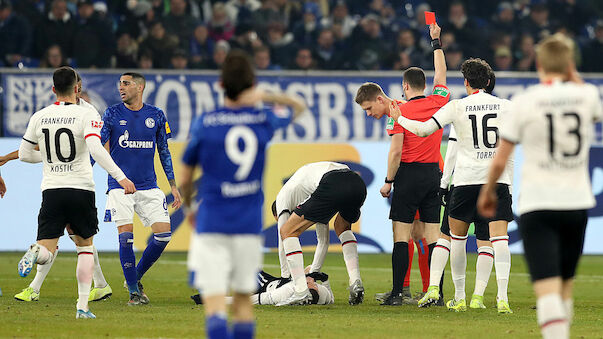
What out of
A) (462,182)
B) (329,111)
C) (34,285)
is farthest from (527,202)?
(329,111)

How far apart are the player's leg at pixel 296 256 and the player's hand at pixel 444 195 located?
1.33 metres

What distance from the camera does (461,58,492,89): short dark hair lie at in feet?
31.3

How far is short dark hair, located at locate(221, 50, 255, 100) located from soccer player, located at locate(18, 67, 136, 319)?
3013 mm

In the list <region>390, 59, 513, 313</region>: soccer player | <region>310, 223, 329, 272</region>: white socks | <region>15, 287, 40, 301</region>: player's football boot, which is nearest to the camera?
<region>390, 59, 513, 313</region>: soccer player

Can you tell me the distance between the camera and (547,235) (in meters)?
5.84

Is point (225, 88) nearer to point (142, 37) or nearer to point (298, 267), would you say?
point (298, 267)

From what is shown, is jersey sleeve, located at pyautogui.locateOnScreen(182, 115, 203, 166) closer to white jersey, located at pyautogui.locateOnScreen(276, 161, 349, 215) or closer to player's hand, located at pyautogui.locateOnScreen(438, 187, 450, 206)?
white jersey, located at pyautogui.locateOnScreen(276, 161, 349, 215)

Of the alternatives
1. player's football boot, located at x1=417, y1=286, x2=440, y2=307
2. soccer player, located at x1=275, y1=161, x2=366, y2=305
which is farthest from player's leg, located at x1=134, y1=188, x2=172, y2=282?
player's football boot, located at x1=417, y1=286, x2=440, y2=307

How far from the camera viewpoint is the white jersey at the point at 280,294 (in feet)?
33.6

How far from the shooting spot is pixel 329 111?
18.4 metres

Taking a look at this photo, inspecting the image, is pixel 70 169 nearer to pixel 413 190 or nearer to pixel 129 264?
pixel 129 264

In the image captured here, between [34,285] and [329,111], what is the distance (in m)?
8.81

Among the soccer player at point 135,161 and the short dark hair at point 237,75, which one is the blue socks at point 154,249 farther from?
the short dark hair at point 237,75

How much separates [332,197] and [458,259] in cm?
137
